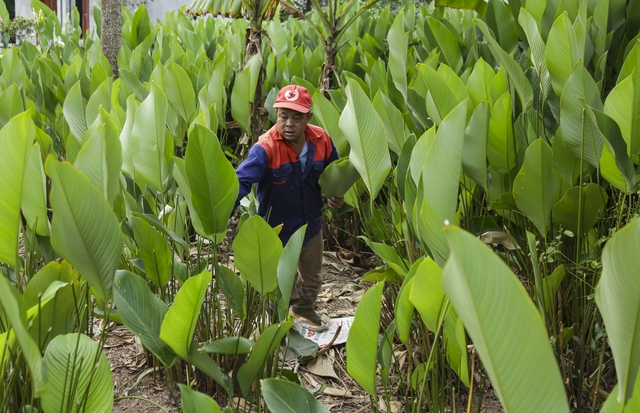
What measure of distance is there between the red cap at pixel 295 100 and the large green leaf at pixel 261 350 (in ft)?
3.12

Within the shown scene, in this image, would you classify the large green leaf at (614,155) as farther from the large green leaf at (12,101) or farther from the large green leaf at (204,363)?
the large green leaf at (12,101)

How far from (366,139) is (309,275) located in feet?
3.16

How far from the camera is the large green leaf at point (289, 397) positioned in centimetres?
111

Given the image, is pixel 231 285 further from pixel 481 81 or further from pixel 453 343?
pixel 481 81

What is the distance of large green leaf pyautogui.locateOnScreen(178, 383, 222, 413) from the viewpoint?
104cm

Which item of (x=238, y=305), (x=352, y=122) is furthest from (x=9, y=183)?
(x=352, y=122)

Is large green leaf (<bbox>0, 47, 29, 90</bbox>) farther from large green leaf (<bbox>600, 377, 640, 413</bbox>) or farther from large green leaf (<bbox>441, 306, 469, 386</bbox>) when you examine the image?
large green leaf (<bbox>600, 377, 640, 413</bbox>)

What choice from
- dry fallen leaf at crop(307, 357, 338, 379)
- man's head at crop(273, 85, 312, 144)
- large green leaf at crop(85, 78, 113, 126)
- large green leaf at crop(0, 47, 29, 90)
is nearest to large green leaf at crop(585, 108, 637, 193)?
man's head at crop(273, 85, 312, 144)

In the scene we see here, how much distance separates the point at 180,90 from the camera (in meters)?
2.59

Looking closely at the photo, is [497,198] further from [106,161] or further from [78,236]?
[78,236]

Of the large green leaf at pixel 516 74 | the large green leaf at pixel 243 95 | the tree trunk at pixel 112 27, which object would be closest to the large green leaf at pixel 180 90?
the large green leaf at pixel 243 95

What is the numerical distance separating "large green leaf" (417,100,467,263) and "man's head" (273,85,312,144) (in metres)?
1.09

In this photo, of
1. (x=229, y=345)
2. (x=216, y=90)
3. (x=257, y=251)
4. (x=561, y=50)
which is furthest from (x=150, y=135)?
(x=216, y=90)

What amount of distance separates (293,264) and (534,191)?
60 centimetres
